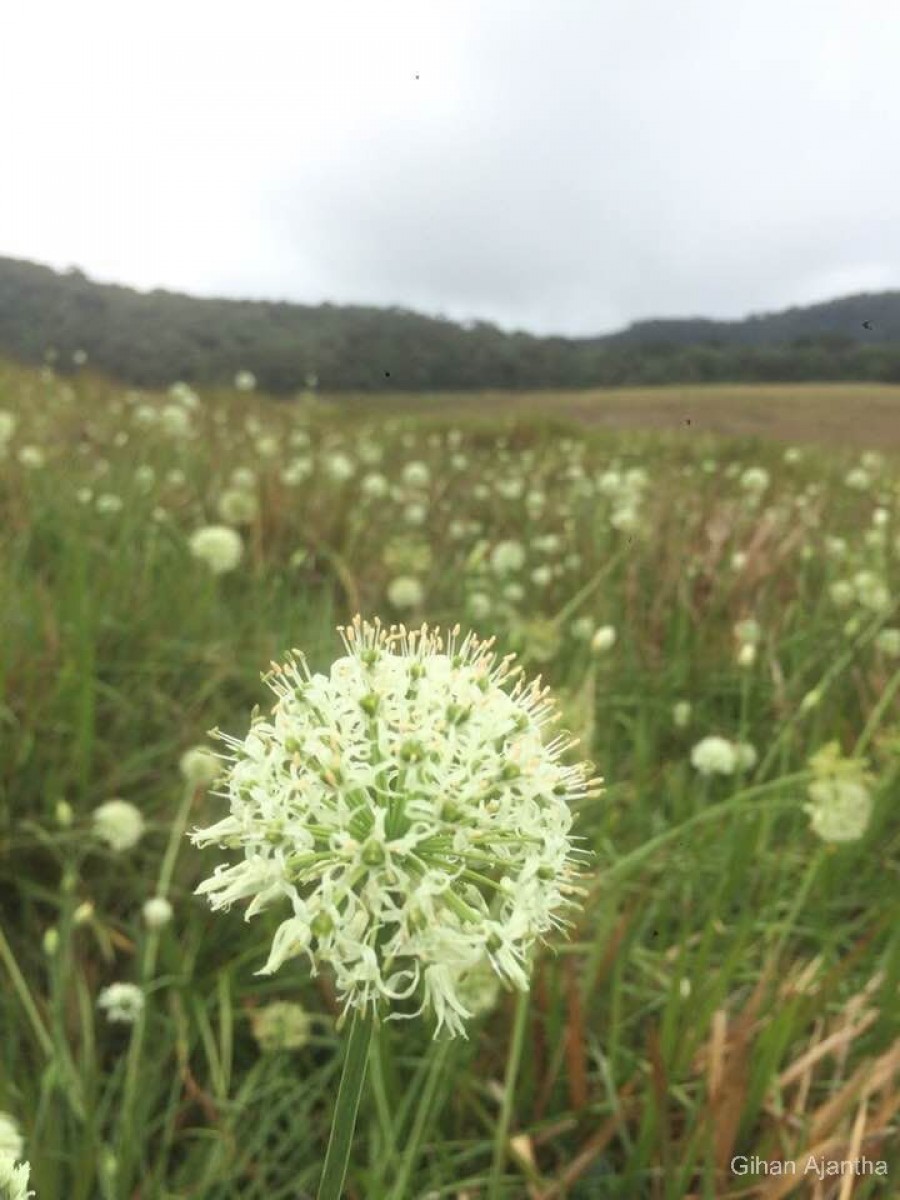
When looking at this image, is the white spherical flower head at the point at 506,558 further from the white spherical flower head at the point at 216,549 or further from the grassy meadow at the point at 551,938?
the white spherical flower head at the point at 216,549

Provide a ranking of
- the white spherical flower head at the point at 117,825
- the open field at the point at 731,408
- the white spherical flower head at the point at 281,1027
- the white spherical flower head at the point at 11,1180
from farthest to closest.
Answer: the open field at the point at 731,408 < the white spherical flower head at the point at 117,825 < the white spherical flower head at the point at 281,1027 < the white spherical flower head at the point at 11,1180

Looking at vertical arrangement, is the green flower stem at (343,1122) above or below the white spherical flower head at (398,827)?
below

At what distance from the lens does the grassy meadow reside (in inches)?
74.7

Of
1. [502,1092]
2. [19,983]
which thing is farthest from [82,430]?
[502,1092]

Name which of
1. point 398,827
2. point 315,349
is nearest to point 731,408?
point 315,349

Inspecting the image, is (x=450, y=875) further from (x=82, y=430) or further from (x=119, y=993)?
(x=82, y=430)

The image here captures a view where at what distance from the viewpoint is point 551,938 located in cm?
234

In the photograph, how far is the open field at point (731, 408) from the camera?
37.8 ft

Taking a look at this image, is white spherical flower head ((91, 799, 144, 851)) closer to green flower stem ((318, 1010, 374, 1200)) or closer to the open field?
green flower stem ((318, 1010, 374, 1200))

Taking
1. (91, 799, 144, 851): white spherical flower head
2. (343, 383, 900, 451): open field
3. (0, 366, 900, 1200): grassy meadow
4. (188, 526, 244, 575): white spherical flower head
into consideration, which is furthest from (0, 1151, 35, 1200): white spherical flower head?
(343, 383, 900, 451): open field

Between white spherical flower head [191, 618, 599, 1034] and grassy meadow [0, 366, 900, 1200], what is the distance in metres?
0.40

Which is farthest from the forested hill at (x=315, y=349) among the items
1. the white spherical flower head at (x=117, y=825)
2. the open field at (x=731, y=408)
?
the white spherical flower head at (x=117, y=825)

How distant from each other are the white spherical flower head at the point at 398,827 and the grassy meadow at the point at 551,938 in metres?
0.40

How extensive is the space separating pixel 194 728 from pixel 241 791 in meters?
2.29
